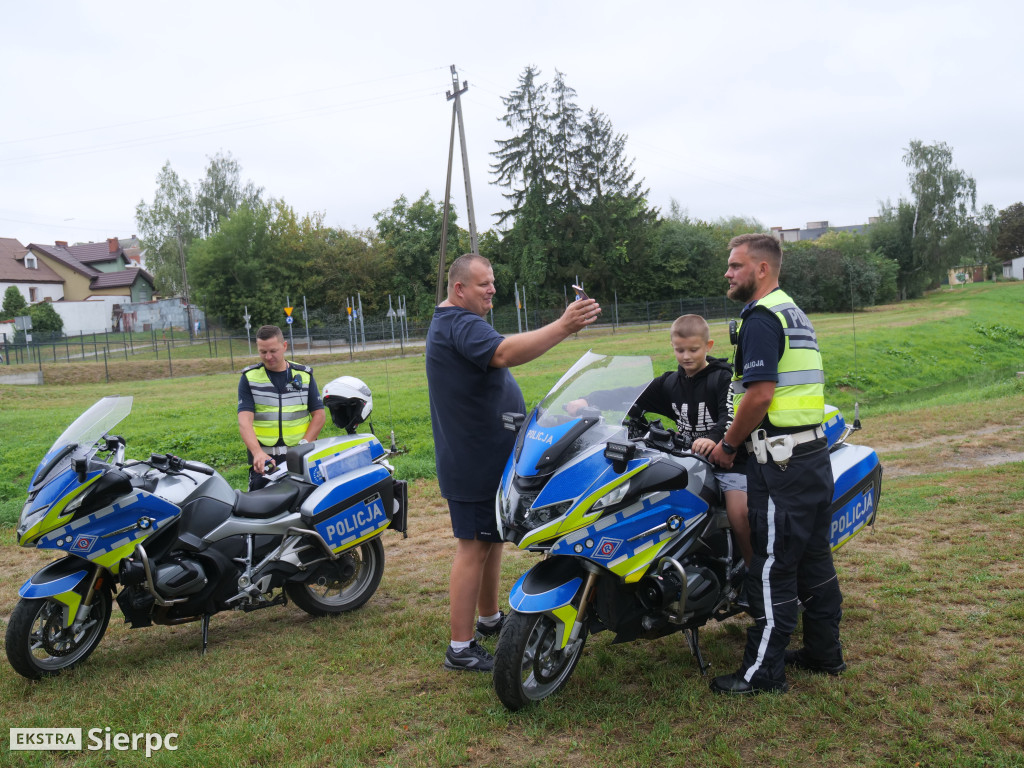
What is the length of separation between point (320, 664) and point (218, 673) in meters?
0.53

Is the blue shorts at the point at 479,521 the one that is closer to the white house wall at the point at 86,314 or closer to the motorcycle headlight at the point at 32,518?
the motorcycle headlight at the point at 32,518

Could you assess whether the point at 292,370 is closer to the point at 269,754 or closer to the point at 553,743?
the point at 269,754

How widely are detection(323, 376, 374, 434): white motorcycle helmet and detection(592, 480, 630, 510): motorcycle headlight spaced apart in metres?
2.35

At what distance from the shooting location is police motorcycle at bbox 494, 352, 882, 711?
330 centimetres

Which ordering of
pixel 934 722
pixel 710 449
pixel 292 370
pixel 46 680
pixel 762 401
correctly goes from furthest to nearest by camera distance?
1. pixel 292 370
2. pixel 46 680
3. pixel 710 449
4. pixel 762 401
5. pixel 934 722

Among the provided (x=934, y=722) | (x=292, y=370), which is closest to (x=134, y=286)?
(x=292, y=370)

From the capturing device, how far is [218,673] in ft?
13.5

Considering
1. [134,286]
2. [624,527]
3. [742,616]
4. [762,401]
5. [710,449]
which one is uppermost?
[134,286]

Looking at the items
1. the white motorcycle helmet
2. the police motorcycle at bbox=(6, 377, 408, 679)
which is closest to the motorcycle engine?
the police motorcycle at bbox=(6, 377, 408, 679)

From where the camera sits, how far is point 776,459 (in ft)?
11.2

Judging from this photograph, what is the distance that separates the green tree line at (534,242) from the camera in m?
51.5

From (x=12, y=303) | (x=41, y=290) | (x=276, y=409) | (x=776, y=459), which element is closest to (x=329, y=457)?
(x=276, y=409)

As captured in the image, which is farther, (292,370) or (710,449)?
(292,370)

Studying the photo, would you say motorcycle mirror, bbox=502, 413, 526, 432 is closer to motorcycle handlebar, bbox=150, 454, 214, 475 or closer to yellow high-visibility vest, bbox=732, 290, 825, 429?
yellow high-visibility vest, bbox=732, 290, 825, 429
